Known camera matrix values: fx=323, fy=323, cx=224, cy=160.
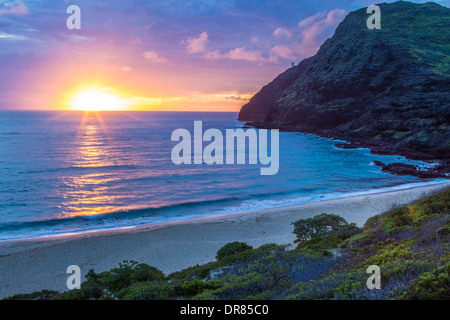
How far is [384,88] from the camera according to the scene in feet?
236

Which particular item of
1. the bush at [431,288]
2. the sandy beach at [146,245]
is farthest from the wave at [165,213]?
the bush at [431,288]

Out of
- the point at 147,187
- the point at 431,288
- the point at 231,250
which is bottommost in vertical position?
the point at 147,187

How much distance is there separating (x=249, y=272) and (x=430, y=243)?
4290 millimetres

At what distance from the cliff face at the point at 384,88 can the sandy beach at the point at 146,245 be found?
3207cm

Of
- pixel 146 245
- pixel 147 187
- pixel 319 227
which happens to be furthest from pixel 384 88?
pixel 146 245

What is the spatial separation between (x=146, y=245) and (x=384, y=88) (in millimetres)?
71012

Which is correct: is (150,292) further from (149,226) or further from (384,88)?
(384,88)

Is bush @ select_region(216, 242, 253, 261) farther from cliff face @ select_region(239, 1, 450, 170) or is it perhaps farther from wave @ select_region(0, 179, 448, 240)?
cliff face @ select_region(239, 1, 450, 170)

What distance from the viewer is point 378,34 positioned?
8100cm

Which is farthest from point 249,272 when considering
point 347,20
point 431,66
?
point 347,20

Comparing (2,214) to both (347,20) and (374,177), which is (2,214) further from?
(347,20)

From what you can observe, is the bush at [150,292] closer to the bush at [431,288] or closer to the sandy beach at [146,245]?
the bush at [431,288]

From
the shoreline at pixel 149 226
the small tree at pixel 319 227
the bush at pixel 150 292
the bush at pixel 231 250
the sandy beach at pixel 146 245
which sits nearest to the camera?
the bush at pixel 150 292

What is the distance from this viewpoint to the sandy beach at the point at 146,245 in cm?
1364
